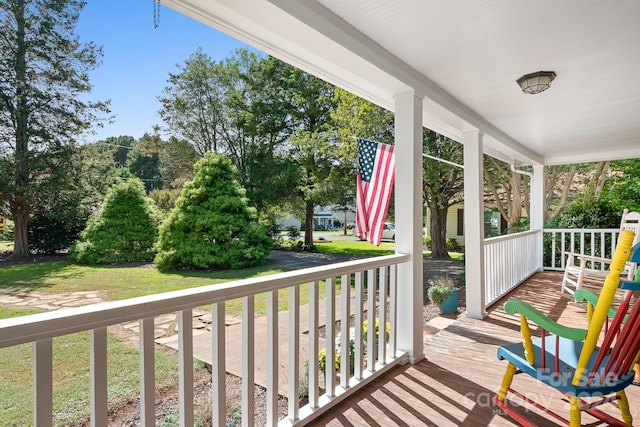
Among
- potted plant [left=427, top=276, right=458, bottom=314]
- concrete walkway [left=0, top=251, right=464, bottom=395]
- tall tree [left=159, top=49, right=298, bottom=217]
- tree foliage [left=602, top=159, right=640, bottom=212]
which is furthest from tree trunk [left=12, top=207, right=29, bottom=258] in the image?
tree foliage [left=602, top=159, right=640, bottom=212]

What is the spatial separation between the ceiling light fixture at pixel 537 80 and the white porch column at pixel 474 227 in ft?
3.46

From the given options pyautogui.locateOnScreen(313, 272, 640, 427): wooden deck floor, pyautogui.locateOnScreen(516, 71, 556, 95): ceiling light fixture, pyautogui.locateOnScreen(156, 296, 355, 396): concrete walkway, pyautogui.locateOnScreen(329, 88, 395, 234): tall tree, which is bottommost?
pyautogui.locateOnScreen(156, 296, 355, 396): concrete walkway

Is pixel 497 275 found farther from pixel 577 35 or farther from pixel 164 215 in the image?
pixel 164 215

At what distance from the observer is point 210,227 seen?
27.3 ft

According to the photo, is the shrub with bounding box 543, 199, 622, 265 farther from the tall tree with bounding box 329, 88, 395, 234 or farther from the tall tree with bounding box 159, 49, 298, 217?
the tall tree with bounding box 159, 49, 298, 217

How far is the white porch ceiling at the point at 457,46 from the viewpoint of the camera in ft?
5.50

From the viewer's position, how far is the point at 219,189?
337 inches

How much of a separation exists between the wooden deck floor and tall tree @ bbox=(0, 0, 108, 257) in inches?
215

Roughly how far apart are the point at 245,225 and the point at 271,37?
736cm


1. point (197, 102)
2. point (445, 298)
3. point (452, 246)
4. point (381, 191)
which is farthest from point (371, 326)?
point (452, 246)

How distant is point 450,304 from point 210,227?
5.80 meters

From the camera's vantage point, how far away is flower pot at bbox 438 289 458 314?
455 centimetres

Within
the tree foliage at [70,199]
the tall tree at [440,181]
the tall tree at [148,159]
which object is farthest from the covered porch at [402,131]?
the tall tree at [148,159]

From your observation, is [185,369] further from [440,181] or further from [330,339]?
[440,181]
